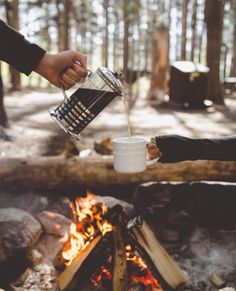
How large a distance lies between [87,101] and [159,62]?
42.8 feet

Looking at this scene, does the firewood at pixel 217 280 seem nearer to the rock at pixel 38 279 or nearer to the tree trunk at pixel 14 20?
the rock at pixel 38 279

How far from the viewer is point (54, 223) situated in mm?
3486

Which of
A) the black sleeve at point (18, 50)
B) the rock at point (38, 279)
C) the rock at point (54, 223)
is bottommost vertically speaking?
the rock at point (38, 279)

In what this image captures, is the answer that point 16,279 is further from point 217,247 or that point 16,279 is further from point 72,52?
point 72,52

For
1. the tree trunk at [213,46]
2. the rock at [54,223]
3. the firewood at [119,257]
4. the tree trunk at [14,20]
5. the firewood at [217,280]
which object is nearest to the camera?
the firewood at [119,257]

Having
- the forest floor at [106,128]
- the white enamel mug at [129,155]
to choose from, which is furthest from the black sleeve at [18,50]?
the forest floor at [106,128]

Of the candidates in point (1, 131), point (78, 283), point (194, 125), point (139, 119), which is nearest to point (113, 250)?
point (78, 283)

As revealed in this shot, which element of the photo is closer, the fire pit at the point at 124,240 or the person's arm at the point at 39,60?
the person's arm at the point at 39,60

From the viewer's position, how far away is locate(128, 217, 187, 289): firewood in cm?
268

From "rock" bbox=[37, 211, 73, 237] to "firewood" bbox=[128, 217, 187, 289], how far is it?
0.88 meters

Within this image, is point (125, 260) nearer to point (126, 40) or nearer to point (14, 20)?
point (14, 20)

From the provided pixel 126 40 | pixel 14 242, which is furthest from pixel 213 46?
pixel 14 242

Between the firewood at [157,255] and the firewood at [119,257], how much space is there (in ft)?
0.34

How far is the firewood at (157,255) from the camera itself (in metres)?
2.68
